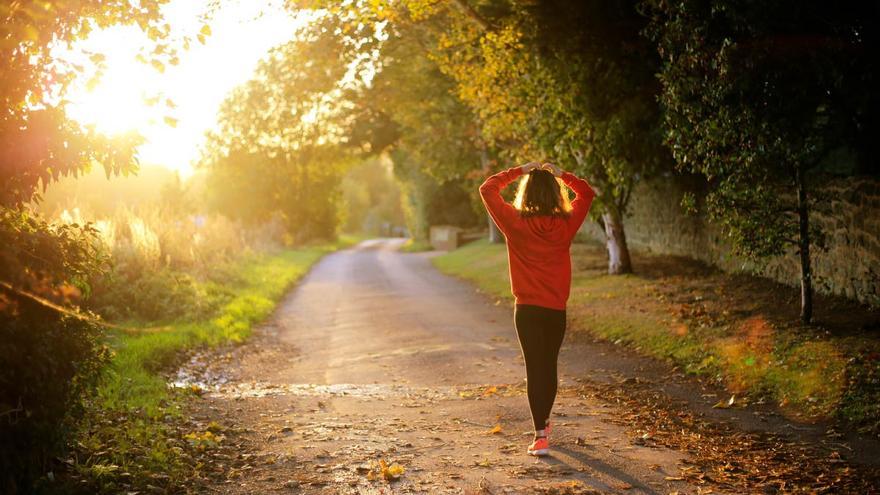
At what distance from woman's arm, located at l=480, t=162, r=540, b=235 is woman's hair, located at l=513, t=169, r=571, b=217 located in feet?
0.30

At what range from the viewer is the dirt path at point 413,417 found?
6027 mm

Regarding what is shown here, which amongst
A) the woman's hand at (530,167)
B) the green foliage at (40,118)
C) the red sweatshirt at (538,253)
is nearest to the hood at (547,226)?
the red sweatshirt at (538,253)

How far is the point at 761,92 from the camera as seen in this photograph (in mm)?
10391

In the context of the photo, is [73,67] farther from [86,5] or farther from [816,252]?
[816,252]

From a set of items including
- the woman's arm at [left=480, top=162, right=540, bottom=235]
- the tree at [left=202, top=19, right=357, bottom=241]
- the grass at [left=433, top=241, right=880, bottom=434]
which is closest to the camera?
the woman's arm at [left=480, top=162, right=540, bottom=235]

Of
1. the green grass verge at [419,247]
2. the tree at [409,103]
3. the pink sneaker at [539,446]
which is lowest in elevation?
the pink sneaker at [539,446]

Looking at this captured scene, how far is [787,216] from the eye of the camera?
1198cm

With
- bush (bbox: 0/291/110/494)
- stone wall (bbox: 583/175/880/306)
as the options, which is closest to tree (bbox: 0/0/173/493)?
bush (bbox: 0/291/110/494)

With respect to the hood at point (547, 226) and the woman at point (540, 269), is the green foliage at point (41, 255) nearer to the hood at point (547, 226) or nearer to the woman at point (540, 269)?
the woman at point (540, 269)

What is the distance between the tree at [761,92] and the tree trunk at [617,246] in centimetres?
855

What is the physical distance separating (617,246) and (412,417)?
13.2 metres

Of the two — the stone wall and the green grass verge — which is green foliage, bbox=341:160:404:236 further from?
the stone wall

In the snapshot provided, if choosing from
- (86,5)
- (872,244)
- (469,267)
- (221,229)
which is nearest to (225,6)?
(86,5)

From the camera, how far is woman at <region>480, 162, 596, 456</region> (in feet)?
21.7
